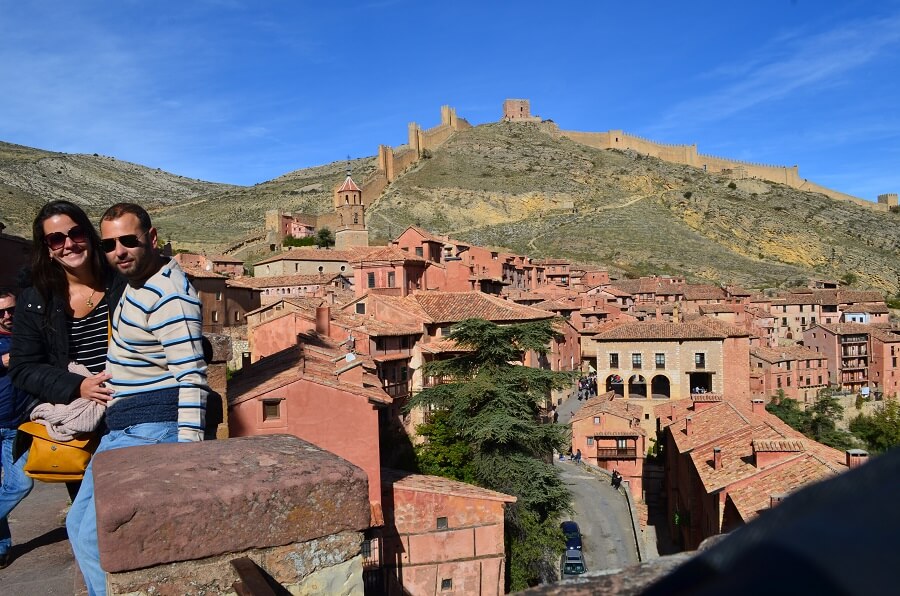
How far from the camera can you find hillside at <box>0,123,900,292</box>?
8450 centimetres

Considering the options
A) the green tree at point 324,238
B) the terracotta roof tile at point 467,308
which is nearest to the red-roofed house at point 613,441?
the terracotta roof tile at point 467,308

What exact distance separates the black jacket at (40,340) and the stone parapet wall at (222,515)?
53.3 inches

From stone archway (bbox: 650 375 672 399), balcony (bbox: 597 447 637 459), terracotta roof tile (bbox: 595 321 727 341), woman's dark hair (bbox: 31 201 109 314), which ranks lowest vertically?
balcony (bbox: 597 447 637 459)

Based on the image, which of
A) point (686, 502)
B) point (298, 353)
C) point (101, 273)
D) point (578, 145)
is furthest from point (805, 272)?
point (101, 273)

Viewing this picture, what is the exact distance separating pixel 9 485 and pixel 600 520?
21.5 m

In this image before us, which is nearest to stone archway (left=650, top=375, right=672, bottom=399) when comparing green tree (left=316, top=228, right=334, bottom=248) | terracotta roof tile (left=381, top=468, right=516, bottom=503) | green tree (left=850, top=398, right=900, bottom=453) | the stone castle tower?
green tree (left=850, top=398, right=900, bottom=453)

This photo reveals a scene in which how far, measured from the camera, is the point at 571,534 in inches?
853

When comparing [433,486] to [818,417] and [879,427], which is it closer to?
[818,417]

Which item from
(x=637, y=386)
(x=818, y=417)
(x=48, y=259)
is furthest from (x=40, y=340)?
(x=818, y=417)

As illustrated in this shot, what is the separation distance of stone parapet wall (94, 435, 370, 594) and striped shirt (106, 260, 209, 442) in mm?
518

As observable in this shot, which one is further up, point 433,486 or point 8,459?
point 8,459

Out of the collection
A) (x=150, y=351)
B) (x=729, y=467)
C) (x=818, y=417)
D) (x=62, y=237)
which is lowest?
(x=818, y=417)

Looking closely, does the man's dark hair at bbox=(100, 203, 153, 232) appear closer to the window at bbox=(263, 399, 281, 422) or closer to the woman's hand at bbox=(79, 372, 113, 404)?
the woman's hand at bbox=(79, 372, 113, 404)

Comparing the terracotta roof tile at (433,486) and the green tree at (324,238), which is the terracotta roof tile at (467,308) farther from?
the green tree at (324,238)
